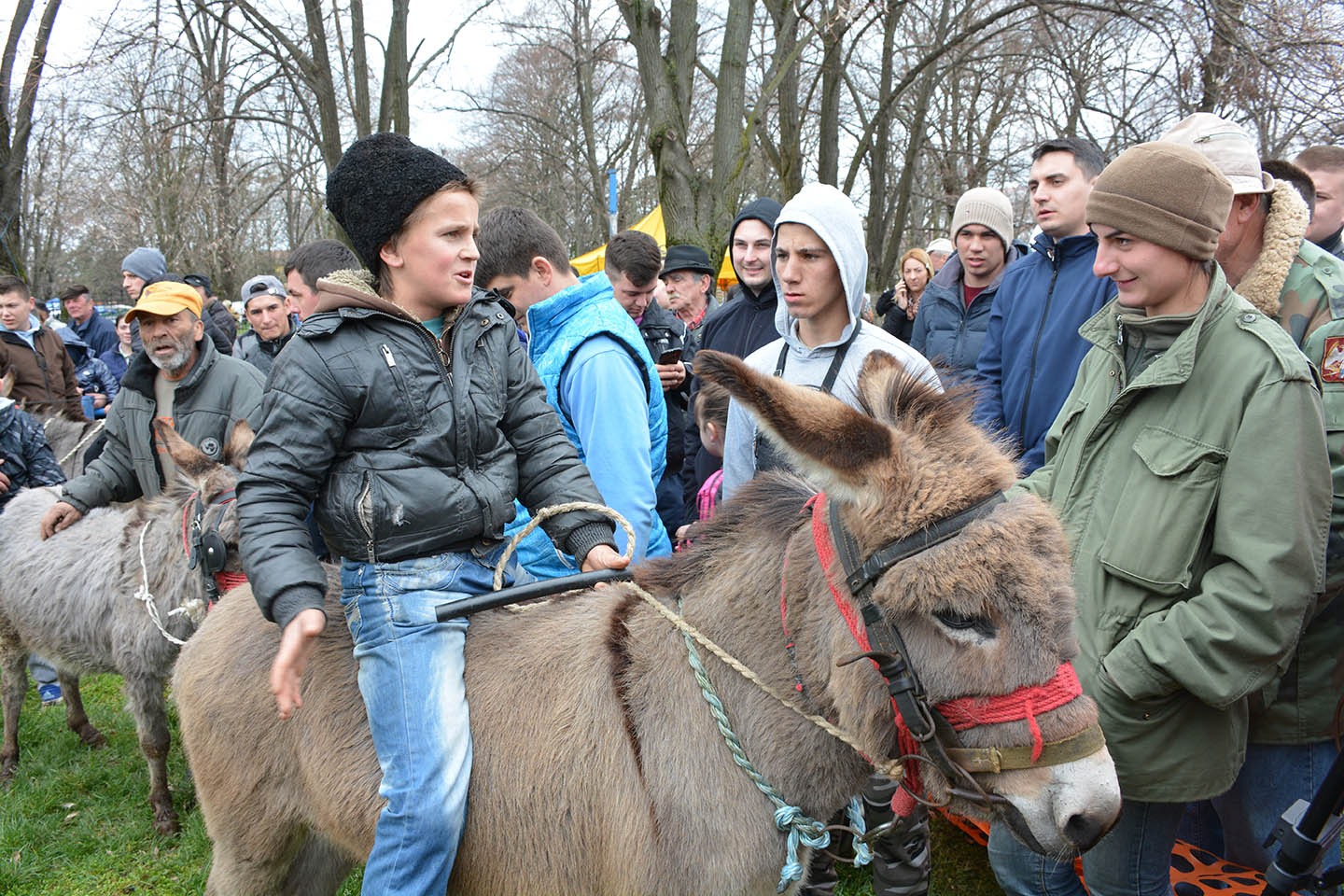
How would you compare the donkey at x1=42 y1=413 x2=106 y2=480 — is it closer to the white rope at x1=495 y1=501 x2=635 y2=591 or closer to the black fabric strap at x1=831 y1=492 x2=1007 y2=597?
the white rope at x1=495 y1=501 x2=635 y2=591

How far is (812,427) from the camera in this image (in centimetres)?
175

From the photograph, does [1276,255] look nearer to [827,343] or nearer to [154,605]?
[827,343]

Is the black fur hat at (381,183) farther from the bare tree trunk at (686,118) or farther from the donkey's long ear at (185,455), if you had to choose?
the bare tree trunk at (686,118)

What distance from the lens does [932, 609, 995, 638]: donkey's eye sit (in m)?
1.82

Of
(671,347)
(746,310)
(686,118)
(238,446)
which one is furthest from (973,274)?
(686,118)

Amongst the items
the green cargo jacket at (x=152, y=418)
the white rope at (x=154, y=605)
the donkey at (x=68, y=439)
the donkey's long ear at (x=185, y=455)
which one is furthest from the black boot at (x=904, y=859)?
the donkey at (x=68, y=439)

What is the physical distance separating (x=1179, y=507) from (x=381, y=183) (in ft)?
7.88

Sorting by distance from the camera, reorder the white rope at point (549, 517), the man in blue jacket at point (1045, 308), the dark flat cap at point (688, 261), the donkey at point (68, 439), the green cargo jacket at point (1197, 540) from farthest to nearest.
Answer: the dark flat cap at point (688, 261) → the donkey at point (68, 439) → the man in blue jacket at point (1045, 308) → the white rope at point (549, 517) → the green cargo jacket at point (1197, 540)

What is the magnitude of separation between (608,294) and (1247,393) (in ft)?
7.52

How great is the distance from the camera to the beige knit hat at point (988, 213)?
215 inches

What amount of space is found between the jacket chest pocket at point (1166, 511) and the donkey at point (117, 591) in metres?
3.81

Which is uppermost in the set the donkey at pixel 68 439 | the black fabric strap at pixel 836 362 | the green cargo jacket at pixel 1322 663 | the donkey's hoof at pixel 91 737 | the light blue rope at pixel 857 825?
the black fabric strap at pixel 836 362

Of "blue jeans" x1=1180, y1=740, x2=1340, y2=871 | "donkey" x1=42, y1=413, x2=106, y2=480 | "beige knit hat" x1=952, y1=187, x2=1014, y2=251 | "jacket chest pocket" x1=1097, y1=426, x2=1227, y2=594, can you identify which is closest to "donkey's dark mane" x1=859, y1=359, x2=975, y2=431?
"jacket chest pocket" x1=1097, y1=426, x2=1227, y2=594

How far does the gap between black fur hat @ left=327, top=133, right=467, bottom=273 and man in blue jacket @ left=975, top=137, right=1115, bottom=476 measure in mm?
2547
